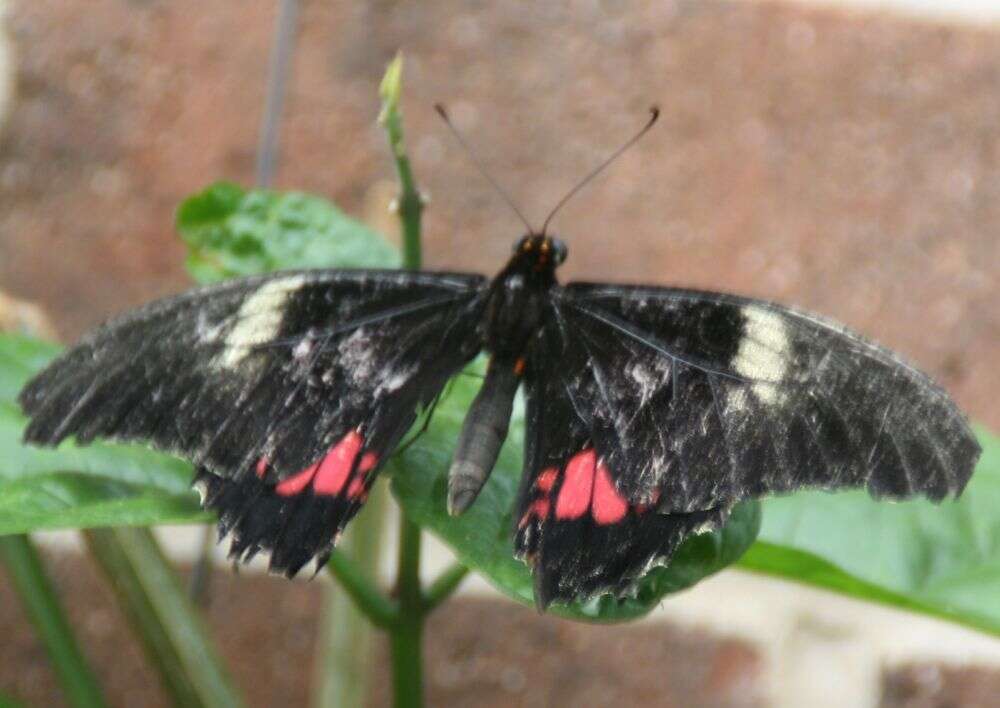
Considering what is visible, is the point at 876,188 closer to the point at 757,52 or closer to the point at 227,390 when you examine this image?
the point at 757,52

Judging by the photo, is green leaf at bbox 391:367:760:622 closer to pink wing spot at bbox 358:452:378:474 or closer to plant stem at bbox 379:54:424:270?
pink wing spot at bbox 358:452:378:474

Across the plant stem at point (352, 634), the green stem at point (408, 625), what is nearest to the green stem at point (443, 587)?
the green stem at point (408, 625)

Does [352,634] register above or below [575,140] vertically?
below

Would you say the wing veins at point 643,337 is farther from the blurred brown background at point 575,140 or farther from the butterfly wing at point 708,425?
the blurred brown background at point 575,140

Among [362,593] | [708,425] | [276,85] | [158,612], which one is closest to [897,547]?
[708,425]

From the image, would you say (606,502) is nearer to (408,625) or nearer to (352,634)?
(408,625)

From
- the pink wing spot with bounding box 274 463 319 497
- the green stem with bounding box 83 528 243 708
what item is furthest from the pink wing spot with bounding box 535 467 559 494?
the green stem with bounding box 83 528 243 708
